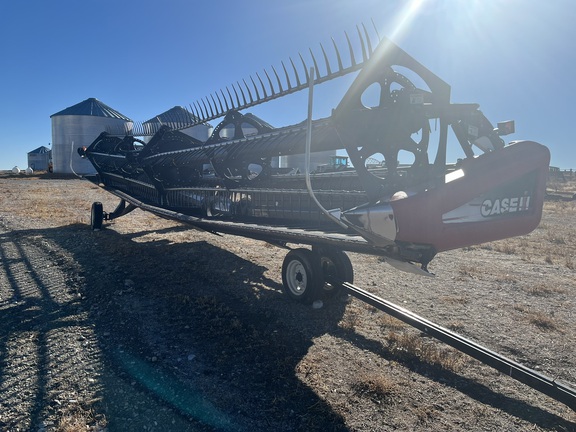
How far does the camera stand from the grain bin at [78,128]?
1252 inches

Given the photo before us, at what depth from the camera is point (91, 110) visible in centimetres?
3225

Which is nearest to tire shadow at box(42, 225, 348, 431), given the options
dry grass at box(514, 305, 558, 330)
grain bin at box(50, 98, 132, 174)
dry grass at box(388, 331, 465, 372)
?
dry grass at box(388, 331, 465, 372)

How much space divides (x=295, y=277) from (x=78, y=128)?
32965mm

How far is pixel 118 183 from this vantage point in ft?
32.8

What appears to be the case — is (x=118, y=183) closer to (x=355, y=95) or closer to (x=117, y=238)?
(x=117, y=238)

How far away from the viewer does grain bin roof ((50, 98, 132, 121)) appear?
1267 inches

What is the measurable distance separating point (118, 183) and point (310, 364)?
328 inches

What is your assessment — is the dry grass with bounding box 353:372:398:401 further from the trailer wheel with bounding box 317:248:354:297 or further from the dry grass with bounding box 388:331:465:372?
the trailer wheel with bounding box 317:248:354:297

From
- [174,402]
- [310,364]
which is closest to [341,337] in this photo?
[310,364]

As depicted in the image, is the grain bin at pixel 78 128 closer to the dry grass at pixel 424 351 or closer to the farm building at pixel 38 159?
the farm building at pixel 38 159

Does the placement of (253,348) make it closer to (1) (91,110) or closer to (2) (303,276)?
(2) (303,276)

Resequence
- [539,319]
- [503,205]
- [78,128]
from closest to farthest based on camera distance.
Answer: [503,205] < [539,319] < [78,128]

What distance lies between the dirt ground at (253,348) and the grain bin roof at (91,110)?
1155 inches

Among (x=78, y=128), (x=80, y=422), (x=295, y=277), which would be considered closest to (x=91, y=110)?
(x=78, y=128)
